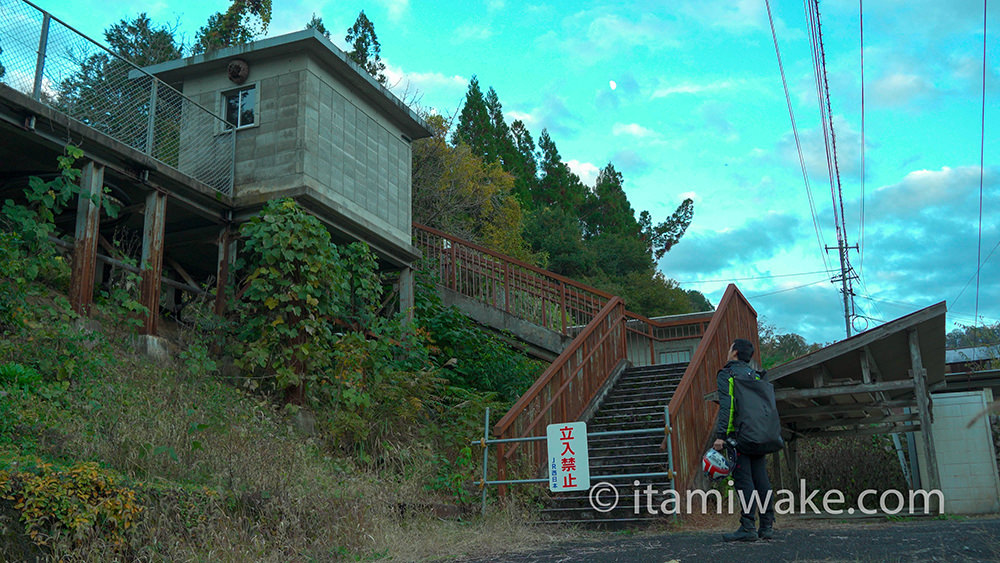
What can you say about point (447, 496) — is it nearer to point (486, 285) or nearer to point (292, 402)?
point (292, 402)

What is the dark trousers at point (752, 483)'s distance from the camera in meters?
6.77

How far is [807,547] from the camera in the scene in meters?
6.10

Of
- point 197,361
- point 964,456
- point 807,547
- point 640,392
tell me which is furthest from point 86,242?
point 964,456

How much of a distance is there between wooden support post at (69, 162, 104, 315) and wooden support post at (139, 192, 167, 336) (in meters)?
0.79

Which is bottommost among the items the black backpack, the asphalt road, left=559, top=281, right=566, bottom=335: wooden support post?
the asphalt road

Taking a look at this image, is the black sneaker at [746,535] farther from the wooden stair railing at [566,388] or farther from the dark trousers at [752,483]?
the wooden stair railing at [566,388]

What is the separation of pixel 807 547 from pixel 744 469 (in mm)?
880

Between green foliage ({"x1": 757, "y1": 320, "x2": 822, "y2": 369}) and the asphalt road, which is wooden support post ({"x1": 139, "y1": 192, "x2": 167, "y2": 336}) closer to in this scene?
the asphalt road

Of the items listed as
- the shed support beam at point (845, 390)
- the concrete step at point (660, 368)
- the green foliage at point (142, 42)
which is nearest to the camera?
the shed support beam at point (845, 390)

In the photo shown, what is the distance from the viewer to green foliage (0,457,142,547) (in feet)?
17.0

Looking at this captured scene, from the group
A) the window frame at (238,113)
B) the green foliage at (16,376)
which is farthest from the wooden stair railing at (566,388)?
the window frame at (238,113)

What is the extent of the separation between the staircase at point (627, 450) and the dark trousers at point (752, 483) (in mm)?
2119

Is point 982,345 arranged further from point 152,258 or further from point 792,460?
point 152,258

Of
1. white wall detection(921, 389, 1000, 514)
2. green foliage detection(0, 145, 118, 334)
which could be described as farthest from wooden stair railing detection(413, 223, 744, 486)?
green foliage detection(0, 145, 118, 334)
